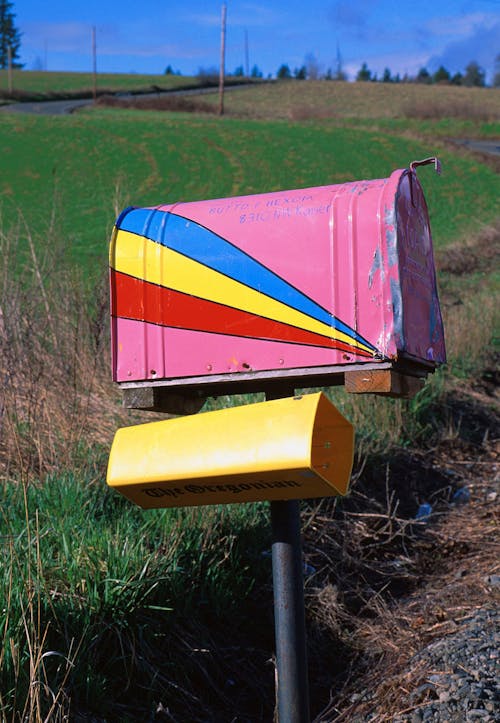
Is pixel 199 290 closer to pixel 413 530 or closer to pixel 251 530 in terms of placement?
pixel 251 530

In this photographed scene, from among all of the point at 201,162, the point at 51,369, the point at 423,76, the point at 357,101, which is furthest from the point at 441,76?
the point at 51,369

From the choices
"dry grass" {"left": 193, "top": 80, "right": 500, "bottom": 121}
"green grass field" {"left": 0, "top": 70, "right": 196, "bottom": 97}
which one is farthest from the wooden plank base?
"green grass field" {"left": 0, "top": 70, "right": 196, "bottom": 97}

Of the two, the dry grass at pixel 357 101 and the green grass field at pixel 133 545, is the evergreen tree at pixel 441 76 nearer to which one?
the dry grass at pixel 357 101

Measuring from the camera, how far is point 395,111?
5625cm

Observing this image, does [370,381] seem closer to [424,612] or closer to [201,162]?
[424,612]

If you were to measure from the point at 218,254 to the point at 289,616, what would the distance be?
3.14 feet

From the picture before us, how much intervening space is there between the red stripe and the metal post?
46cm

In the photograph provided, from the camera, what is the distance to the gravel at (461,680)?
2432 mm

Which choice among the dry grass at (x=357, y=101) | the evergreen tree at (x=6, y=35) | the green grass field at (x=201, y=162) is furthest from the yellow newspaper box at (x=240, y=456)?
the evergreen tree at (x=6, y=35)

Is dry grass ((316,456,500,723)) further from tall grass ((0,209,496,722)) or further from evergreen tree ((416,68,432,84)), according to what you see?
evergreen tree ((416,68,432,84))

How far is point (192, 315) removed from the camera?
2098 mm

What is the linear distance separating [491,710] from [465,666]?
27cm

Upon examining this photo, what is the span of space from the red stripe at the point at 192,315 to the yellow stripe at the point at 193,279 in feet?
0.04

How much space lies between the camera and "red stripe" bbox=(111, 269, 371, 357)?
198cm
